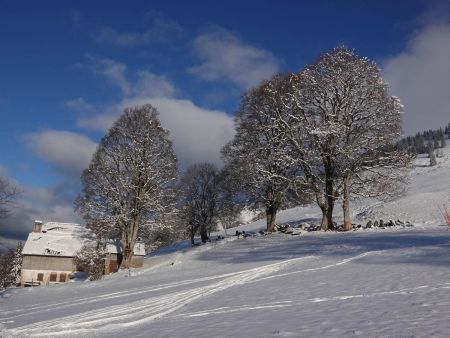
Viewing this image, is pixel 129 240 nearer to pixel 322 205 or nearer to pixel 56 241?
pixel 322 205

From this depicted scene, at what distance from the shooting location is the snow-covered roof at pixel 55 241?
4797cm

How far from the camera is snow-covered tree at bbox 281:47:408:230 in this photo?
2864 centimetres

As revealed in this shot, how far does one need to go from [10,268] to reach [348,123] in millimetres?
46600

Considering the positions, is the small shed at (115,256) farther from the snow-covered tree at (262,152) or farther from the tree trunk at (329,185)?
the tree trunk at (329,185)

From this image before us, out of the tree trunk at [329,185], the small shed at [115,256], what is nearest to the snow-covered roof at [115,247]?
the small shed at [115,256]

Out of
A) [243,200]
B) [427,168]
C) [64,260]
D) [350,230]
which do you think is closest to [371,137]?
[350,230]

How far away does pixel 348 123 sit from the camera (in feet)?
95.9

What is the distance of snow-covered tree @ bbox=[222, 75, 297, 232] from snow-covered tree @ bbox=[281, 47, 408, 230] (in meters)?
2.15

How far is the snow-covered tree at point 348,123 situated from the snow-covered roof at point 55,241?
27073 millimetres

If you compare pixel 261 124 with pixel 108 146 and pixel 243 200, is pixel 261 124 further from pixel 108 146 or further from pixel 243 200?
pixel 108 146

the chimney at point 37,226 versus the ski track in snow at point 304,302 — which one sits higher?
the chimney at point 37,226

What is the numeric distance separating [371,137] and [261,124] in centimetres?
853

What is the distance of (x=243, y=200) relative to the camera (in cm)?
3681

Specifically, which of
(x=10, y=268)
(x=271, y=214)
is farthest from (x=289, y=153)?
(x=10, y=268)
